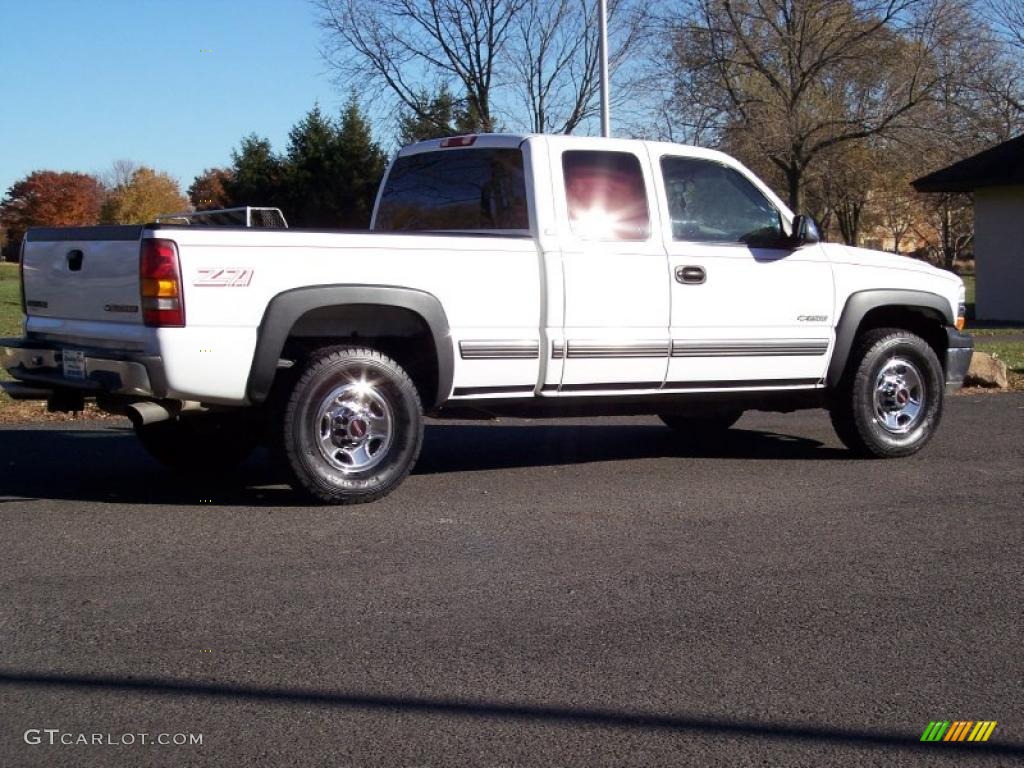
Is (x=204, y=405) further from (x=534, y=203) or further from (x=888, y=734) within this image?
(x=888, y=734)

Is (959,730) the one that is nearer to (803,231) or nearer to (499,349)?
(499,349)

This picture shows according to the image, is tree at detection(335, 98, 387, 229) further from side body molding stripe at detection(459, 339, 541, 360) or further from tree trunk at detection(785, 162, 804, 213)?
side body molding stripe at detection(459, 339, 541, 360)

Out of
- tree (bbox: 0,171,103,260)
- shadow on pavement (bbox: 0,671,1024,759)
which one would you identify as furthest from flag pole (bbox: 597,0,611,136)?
tree (bbox: 0,171,103,260)

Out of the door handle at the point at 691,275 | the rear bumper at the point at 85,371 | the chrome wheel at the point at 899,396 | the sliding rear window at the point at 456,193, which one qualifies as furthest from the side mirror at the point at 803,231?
the rear bumper at the point at 85,371

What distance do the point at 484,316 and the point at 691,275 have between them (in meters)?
1.43

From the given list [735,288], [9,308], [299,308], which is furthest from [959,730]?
[9,308]

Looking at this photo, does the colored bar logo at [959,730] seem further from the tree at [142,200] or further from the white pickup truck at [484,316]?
the tree at [142,200]

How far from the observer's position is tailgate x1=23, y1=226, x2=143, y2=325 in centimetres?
637

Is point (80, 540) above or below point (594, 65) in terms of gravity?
below

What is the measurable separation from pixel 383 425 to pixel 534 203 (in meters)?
1.62

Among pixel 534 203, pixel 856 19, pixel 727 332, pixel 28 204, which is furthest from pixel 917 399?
pixel 28 204

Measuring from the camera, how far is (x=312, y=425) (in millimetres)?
6672

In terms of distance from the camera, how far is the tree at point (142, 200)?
47.9m

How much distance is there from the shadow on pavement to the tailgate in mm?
2563
